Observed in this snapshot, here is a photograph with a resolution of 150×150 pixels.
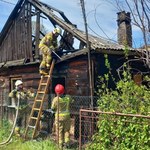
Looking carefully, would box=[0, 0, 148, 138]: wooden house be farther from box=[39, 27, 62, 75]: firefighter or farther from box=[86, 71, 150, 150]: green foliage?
box=[86, 71, 150, 150]: green foliage

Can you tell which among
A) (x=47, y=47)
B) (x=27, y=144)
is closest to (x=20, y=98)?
(x=27, y=144)

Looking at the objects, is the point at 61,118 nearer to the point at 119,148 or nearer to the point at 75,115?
the point at 75,115

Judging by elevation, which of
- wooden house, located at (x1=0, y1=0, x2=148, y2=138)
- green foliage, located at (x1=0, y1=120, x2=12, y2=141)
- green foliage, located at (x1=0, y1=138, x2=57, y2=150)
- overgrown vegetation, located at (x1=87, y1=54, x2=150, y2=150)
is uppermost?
wooden house, located at (x1=0, y1=0, x2=148, y2=138)

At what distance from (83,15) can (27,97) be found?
3602 mm

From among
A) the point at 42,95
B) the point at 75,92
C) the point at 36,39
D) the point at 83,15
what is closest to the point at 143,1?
the point at 83,15

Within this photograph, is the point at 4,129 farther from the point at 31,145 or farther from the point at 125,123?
the point at 125,123

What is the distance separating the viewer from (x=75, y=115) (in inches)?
409

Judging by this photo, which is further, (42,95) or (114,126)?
(42,95)

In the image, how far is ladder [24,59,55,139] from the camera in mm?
10078

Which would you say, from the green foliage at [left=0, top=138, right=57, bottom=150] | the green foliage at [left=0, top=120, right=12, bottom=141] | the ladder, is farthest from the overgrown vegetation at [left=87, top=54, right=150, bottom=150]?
the green foliage at [left=0, top=120, right=12, bottom=141]

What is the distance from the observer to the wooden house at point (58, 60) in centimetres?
1027

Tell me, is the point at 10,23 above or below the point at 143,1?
above

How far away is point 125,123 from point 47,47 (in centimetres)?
518

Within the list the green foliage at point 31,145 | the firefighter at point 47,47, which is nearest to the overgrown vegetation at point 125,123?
the green foliage at point 31,145
